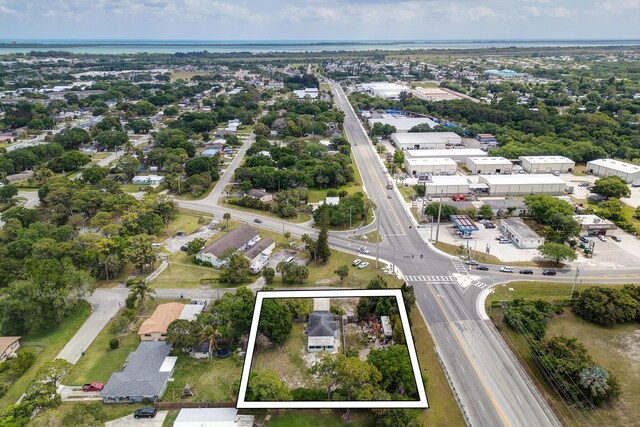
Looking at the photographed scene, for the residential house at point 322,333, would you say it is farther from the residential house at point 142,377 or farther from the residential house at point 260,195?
the residential house at point 260,195

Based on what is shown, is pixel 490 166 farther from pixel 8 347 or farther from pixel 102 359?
pixel 8 347

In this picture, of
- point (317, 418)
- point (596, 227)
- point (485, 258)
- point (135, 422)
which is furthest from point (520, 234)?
point (135, 422)

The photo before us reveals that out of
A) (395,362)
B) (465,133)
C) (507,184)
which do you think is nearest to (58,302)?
(395,362)

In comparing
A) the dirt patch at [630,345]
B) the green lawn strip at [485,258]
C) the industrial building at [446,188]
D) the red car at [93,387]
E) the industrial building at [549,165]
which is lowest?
the red car at [93,387]

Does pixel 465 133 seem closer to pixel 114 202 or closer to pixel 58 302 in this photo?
pixel 114 202

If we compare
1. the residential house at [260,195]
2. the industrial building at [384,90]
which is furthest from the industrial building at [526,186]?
the industrial building at [384,90]
